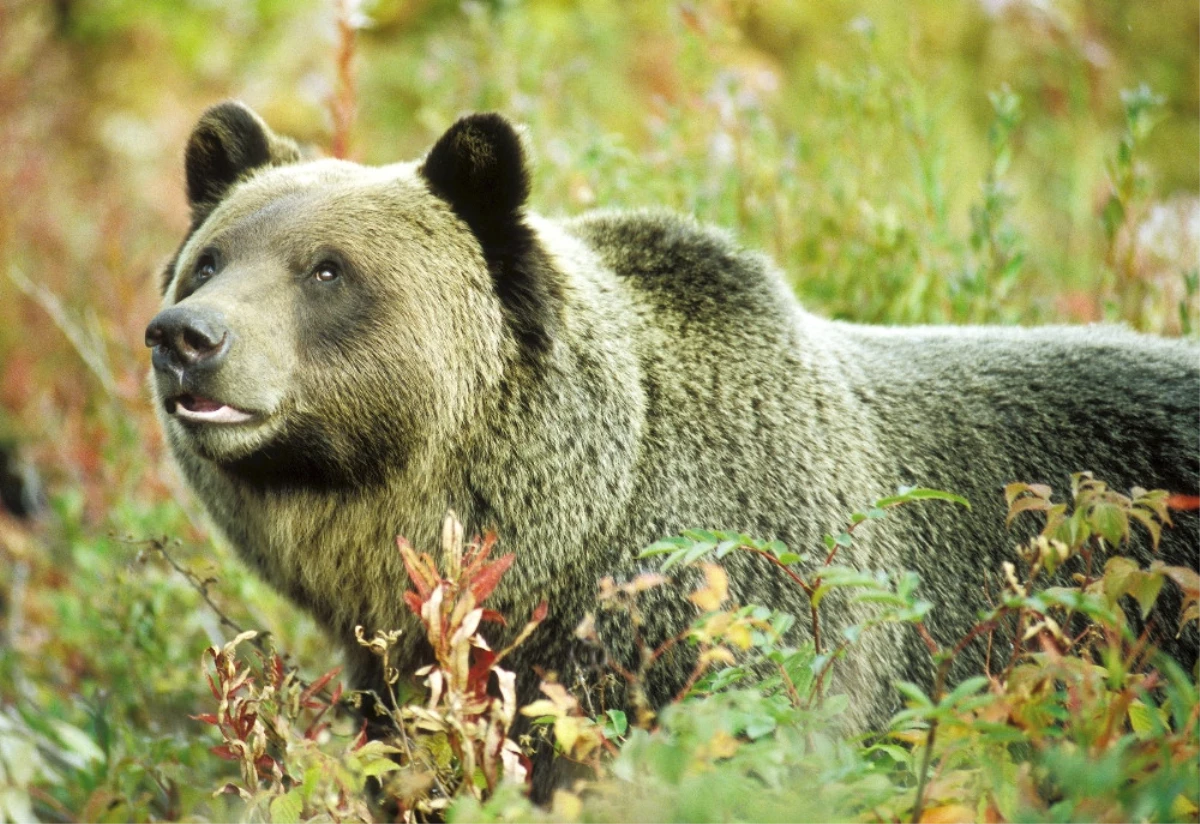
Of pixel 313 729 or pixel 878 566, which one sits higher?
pixel 878 566

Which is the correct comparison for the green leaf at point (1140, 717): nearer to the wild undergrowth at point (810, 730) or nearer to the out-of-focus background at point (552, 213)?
the wild undergrowth at point (810, 730)

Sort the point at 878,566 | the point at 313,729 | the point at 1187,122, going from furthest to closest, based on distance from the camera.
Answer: the point at 1187,122, the point at 878,566, the point at 313,729

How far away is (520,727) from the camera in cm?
284

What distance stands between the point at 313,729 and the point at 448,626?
1.63 feet

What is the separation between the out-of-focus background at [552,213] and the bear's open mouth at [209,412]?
662 mm

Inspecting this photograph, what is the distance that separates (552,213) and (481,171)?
8.43ft

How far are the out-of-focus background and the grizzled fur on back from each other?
0.44 m

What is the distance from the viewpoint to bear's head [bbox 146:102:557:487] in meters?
2.70

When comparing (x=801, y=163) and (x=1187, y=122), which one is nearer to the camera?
(x=801, y=163)

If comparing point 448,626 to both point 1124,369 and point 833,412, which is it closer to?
point 833,412

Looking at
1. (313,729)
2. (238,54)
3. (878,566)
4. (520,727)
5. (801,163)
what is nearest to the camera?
(313,729)

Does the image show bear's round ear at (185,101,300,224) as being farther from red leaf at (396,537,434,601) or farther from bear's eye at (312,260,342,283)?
red leaf at (396,537,434,601)

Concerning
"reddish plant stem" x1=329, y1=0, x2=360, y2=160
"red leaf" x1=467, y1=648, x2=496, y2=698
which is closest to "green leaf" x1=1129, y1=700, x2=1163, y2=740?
"red leaf" x1=467, y1=648, x2=496, y2=698

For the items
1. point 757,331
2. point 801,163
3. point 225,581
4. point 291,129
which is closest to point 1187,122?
point 801,163
